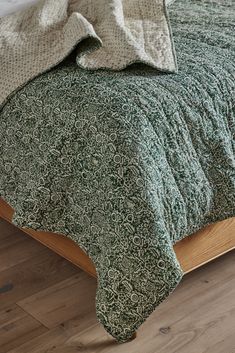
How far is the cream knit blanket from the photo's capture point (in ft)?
6.24

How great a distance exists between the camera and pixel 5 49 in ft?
6.70

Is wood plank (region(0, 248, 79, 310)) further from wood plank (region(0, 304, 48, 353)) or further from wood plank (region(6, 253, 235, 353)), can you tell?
wood plank (region(6, 253, 235, 353))

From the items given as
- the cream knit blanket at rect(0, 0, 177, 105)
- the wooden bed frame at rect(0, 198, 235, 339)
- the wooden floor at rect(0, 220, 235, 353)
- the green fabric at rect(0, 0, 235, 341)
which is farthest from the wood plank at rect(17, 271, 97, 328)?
the cream knit blanket at rect(0, 0, 177, 105)

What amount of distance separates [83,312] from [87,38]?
77 centimetres

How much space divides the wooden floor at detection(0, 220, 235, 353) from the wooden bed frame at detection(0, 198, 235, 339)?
0.30 ft

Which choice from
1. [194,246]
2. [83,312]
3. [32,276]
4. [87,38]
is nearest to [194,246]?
[194,246]

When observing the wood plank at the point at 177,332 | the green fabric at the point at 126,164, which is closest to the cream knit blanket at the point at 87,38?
the green fabric at the point at 126,164

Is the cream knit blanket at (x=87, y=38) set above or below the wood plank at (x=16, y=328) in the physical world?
above

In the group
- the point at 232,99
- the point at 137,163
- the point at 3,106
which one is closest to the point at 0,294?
the point at 3,106

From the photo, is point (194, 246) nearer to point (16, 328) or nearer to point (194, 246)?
point (194, 246)

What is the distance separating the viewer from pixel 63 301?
6.46 ft

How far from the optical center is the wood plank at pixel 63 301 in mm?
1902

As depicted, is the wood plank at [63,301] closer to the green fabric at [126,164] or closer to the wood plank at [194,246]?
the wood plank at [194,246]

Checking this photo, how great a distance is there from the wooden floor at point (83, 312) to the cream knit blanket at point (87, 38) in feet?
1.81
